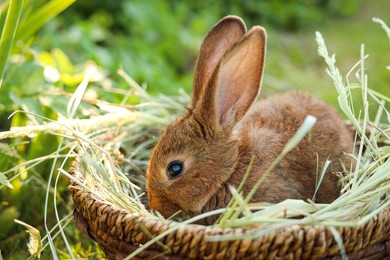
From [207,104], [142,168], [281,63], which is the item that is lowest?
[281,63]

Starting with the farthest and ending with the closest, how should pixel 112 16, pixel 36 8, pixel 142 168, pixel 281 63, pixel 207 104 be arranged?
1. pixel 112 16
2. pixel 281 63
3. pixel 36 8
4. pixel 142 168
5. pixel 207 104

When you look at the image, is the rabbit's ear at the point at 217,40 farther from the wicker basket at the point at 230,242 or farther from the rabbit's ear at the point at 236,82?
the wicker basket at the point at 230,242

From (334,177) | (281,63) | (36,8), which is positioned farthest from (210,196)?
(281,63)

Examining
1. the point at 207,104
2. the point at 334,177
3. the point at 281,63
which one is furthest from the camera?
the point at 281,63

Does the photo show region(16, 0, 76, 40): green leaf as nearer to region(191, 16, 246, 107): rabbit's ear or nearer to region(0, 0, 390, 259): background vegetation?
region(0, 0, 390, 259): background vegetation

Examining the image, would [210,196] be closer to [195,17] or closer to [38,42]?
[38,42]

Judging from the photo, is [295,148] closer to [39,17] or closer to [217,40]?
[217,40]

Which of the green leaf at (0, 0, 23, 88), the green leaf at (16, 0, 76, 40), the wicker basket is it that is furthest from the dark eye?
the green leaf at (16, 0, 76, 40)
